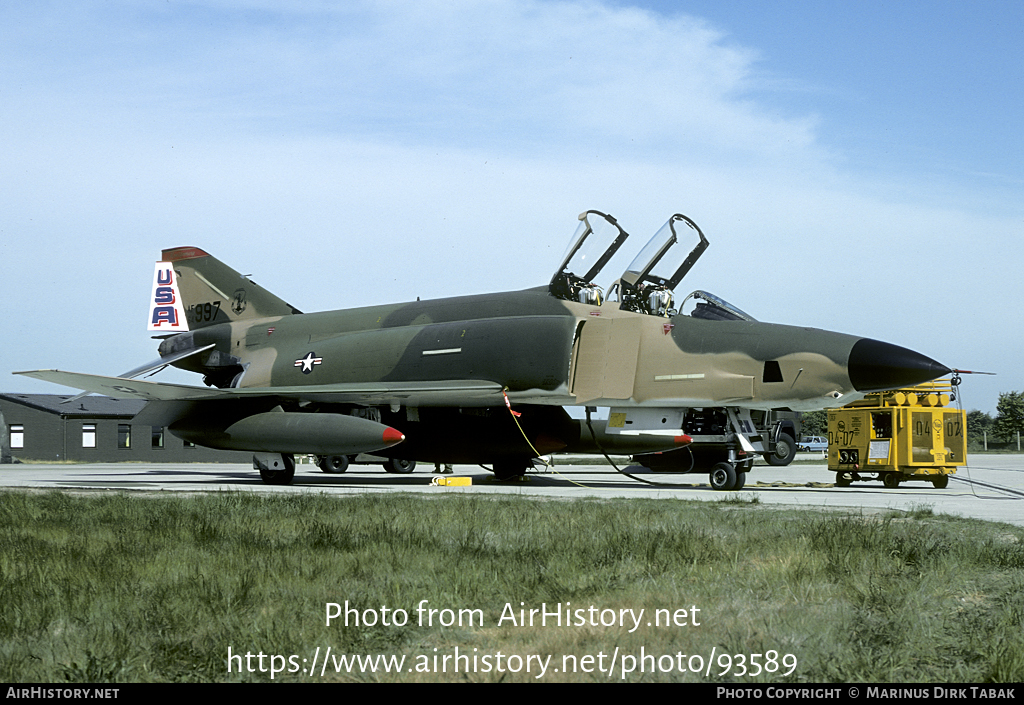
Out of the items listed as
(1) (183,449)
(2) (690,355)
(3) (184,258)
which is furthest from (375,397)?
(1) (183,449)

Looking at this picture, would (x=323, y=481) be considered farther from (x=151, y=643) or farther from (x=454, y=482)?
(x=151, y=643)

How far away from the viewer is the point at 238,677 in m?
3.35

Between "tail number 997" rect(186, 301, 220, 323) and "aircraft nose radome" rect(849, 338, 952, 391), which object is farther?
"tail number 997" rect(186, 301, 220, 323)

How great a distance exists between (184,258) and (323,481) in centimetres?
732

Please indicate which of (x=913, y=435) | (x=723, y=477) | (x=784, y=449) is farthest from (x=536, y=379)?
(x=784, y=449)

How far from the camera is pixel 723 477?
14.6 metres

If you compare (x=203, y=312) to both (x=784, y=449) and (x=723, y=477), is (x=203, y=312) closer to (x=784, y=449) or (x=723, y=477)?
(x=723, y=477)

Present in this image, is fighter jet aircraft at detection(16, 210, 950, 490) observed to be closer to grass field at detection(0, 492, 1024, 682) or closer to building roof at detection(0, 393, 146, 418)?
grass field at detection(0, 492, 1024, 682)

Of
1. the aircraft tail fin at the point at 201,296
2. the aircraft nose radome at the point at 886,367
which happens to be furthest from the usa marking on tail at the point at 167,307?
the aircraft nose radome at the point at 886,367

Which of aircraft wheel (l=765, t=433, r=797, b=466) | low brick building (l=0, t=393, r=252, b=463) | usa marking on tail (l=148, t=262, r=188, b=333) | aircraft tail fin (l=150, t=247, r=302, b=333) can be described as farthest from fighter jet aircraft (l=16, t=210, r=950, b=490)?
low brick building (l=0, t=393, r=252, b=463)

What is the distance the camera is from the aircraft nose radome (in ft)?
40.1

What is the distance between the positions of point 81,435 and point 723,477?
33.8 metres

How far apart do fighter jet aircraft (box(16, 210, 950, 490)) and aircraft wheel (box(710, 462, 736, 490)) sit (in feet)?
0.09

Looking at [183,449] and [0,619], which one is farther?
[183,449]
